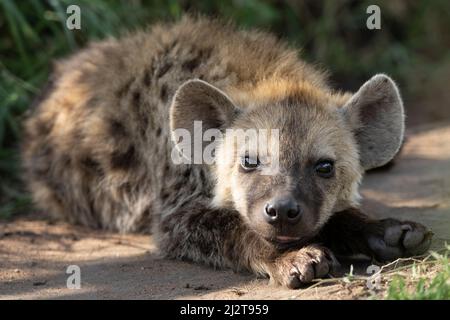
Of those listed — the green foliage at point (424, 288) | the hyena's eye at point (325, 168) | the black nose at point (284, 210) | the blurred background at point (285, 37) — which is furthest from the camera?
the blurred background at point (285, 37)

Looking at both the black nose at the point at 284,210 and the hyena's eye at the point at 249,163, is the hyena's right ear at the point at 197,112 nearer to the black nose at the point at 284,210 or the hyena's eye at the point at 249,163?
the hyena's eye at the point at 249,163

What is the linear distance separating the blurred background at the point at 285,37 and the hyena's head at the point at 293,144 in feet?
4.87

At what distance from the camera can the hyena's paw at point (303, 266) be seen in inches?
104

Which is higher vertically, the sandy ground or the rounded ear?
the rounded ear

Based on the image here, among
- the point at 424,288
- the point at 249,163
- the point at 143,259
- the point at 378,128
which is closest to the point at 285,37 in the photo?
the point at 378,128

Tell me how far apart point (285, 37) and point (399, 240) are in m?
3.38

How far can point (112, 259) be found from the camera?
10.8ft

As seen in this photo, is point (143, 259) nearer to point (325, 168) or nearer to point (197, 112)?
point (197, 112)

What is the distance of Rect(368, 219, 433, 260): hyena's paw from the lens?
279 cm

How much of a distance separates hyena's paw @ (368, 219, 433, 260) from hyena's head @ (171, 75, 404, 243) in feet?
0.69

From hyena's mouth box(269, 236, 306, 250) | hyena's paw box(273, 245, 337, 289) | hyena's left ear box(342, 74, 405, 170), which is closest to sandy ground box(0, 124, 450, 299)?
hyena's paw box(273, 245, 337, 289)

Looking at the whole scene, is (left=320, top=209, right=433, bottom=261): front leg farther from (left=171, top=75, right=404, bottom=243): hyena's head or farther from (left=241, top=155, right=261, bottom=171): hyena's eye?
(left=241, top=155, right=261, bottom=171): hyena's eye

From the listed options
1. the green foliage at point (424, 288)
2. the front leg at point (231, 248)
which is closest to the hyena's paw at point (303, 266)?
the front leg at point (231, 248)

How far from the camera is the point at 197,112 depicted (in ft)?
10.3
